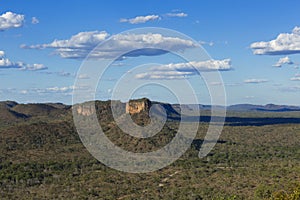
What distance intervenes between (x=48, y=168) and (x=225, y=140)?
64.9m

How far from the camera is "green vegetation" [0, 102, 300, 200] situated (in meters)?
70.4

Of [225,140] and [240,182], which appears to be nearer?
[240,182]

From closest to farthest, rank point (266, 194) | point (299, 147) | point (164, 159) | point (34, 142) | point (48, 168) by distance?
point (266, 194) → point (48, 168) → point (164, 159) → point (34, 142) → point (299, 147)

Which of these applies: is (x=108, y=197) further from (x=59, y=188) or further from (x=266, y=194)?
(x=266, y=194)

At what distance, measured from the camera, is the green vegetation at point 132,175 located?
231 feet

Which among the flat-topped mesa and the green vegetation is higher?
the flat-topped mesa

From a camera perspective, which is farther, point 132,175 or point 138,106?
point 138,106

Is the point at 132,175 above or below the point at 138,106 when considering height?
below

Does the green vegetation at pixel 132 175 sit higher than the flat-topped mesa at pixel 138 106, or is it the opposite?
the flat-topped mesa at pixel 138 106

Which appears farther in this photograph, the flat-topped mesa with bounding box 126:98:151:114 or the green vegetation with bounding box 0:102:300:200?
the flat-topped mesa with bounding box 126:98:151:114

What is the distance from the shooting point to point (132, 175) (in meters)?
86.1

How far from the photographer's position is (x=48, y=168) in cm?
8925

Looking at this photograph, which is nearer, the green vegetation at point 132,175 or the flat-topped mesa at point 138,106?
the green vegetation at point 132,175

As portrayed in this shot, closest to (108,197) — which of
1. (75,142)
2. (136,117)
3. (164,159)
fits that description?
(164,159)
